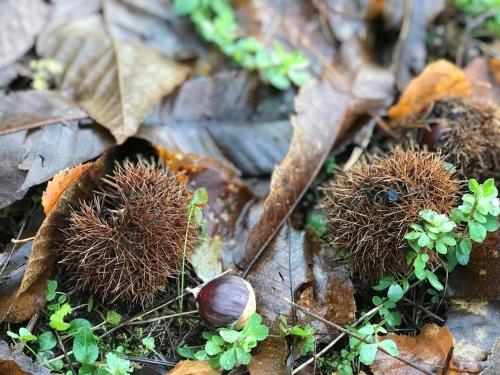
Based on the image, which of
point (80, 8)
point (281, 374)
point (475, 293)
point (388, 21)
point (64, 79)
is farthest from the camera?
point (388, 21)

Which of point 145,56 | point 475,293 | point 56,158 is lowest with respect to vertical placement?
point 475,293

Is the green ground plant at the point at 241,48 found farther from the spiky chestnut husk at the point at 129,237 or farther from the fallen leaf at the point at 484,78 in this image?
the spiky chestnut husk at the point at 129,237

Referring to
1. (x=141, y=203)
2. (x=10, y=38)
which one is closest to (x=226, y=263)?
(x=141, y=203)

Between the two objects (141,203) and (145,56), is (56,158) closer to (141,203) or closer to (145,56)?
(141,203)

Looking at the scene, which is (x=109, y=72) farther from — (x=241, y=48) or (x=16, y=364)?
(x=16, y=364)

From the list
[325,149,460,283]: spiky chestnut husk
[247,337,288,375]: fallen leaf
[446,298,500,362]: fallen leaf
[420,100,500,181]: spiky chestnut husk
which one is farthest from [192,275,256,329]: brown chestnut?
[420,100,500,181]: spiky chestnut husk

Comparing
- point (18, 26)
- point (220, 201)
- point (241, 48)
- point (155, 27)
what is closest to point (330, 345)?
point (220, 201)

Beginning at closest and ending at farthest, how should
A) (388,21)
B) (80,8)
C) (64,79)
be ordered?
1. (64,79)
2. (80,8)
3. (388,21)
